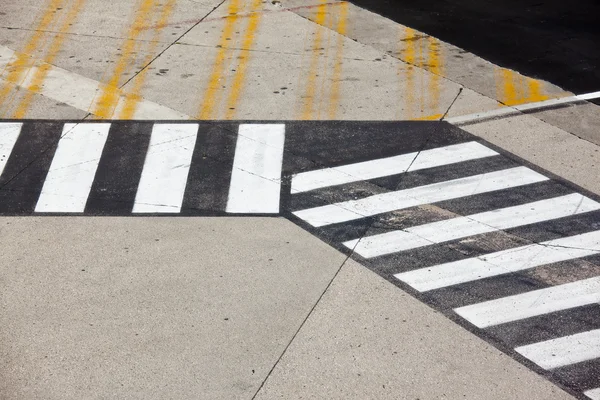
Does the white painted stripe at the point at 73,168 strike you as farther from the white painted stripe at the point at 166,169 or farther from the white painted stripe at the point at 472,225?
the white painted stripe at the point at 472,225

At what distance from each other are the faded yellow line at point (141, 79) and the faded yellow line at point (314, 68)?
2308 mm

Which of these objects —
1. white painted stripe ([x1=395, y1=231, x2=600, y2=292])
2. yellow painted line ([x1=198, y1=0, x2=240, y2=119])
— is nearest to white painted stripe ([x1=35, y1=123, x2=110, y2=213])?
yellow painted line ([x1=198, y1=0, x2=240, y2=119])

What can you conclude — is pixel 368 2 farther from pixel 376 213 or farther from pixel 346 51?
pixel 376 213

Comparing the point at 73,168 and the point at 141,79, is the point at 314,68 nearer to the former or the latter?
the point at 141,79

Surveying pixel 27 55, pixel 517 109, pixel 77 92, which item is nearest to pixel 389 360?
pixel 517 109

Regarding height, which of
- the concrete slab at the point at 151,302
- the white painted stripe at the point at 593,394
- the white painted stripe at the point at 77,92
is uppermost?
the white painted stripe at the point at 77,92

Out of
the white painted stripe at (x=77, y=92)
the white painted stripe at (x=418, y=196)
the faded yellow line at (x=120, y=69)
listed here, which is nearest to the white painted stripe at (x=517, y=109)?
the white painted stripe at (x=418, y=196)

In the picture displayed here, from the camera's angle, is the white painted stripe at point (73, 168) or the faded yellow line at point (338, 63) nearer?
the white painted stripe at point (73, 168)

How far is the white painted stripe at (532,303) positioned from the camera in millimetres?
9703

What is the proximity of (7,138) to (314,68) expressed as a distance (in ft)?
14.6

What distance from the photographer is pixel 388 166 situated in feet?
39.7

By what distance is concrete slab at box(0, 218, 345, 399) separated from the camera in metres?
8.79

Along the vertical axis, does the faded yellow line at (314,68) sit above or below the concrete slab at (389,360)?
above

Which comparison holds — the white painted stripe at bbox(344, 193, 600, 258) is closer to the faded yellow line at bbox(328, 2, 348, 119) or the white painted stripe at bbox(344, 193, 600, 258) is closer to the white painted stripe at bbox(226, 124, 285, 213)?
the white painted stripe at bbox(226, 124, 285, 213)
